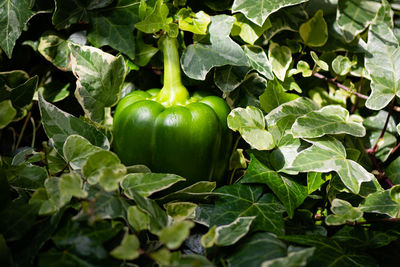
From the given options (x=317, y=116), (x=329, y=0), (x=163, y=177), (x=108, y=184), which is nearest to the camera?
(x=108, y=184)

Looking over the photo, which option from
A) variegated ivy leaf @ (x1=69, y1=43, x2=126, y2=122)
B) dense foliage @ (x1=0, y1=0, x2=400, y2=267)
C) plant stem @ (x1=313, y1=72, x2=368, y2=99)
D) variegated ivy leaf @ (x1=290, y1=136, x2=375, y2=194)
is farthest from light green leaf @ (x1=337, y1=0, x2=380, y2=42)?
variegated ivy leaf @ (x1=69, y1=43, x2=126, y2=122)

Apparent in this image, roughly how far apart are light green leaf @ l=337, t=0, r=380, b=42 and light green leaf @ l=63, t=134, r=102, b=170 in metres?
0.66

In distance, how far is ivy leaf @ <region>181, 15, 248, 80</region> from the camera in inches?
34.2

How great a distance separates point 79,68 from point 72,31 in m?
0.21

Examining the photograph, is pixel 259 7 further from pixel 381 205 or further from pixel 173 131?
pixel 381 205

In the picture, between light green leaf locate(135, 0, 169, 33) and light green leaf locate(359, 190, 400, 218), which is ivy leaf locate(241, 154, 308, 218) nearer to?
light green leaf locate(359, 190, 400, 218)

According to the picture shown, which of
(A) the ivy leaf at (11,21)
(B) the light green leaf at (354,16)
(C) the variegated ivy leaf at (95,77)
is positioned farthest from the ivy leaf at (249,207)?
(A) the ivy leaf at (11,21)

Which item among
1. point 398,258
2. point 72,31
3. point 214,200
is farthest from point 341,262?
point 72,31

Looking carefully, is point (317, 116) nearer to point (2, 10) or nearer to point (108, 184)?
point (108, 184)

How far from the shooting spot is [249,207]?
75 centimetres

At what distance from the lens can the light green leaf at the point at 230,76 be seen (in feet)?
3.00

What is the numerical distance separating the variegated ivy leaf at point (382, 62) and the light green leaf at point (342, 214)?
26 centimetres

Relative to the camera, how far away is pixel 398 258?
71 centimetres

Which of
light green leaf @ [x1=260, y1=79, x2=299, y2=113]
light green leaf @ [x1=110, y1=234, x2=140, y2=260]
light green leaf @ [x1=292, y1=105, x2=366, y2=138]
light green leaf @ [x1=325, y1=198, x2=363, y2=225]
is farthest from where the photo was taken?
light green leaf @ [x1=260, y1=79, x2=299, y2=113]
